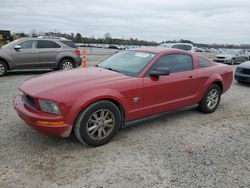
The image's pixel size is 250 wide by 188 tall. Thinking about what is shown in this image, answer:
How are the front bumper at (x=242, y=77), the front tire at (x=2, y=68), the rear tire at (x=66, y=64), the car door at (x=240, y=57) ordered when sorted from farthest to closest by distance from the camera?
the car door at (x=240, y=57)
the rear tire at (x=66, y=64)
the front tire at (x=2, y=68)
the front bumper at (x=242, y=77)

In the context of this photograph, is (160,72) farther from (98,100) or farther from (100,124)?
(100,124)

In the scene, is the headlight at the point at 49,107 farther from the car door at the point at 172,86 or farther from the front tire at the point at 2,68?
the front tire at the point at 2,68

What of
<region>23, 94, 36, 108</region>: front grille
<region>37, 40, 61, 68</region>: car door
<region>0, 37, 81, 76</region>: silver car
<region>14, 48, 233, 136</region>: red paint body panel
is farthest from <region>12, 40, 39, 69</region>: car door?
<region>23, 94, 36, 108</region>: front grille

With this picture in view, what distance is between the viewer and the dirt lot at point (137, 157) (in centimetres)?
298

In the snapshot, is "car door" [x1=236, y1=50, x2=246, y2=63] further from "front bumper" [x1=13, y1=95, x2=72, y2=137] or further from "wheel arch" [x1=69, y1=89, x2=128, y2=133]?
"front bumper" [x1=13, y1=95, x2=72, y2=137]

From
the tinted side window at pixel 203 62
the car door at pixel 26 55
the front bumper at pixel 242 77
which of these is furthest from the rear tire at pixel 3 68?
the front bumper at pixel 242 77

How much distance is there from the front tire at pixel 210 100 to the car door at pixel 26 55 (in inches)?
293

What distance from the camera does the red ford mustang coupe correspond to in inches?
136

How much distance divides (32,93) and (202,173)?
264 centimetres

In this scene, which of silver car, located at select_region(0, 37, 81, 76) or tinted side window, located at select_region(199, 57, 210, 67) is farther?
silver car, located at select_region(0, 37, 81, 76)

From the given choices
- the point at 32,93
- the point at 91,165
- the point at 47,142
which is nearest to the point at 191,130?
the point at 91,165

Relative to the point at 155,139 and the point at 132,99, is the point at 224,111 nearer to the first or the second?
the point at 155,139

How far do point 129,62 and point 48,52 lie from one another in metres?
6.82

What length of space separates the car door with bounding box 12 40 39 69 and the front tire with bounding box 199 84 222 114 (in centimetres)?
745
